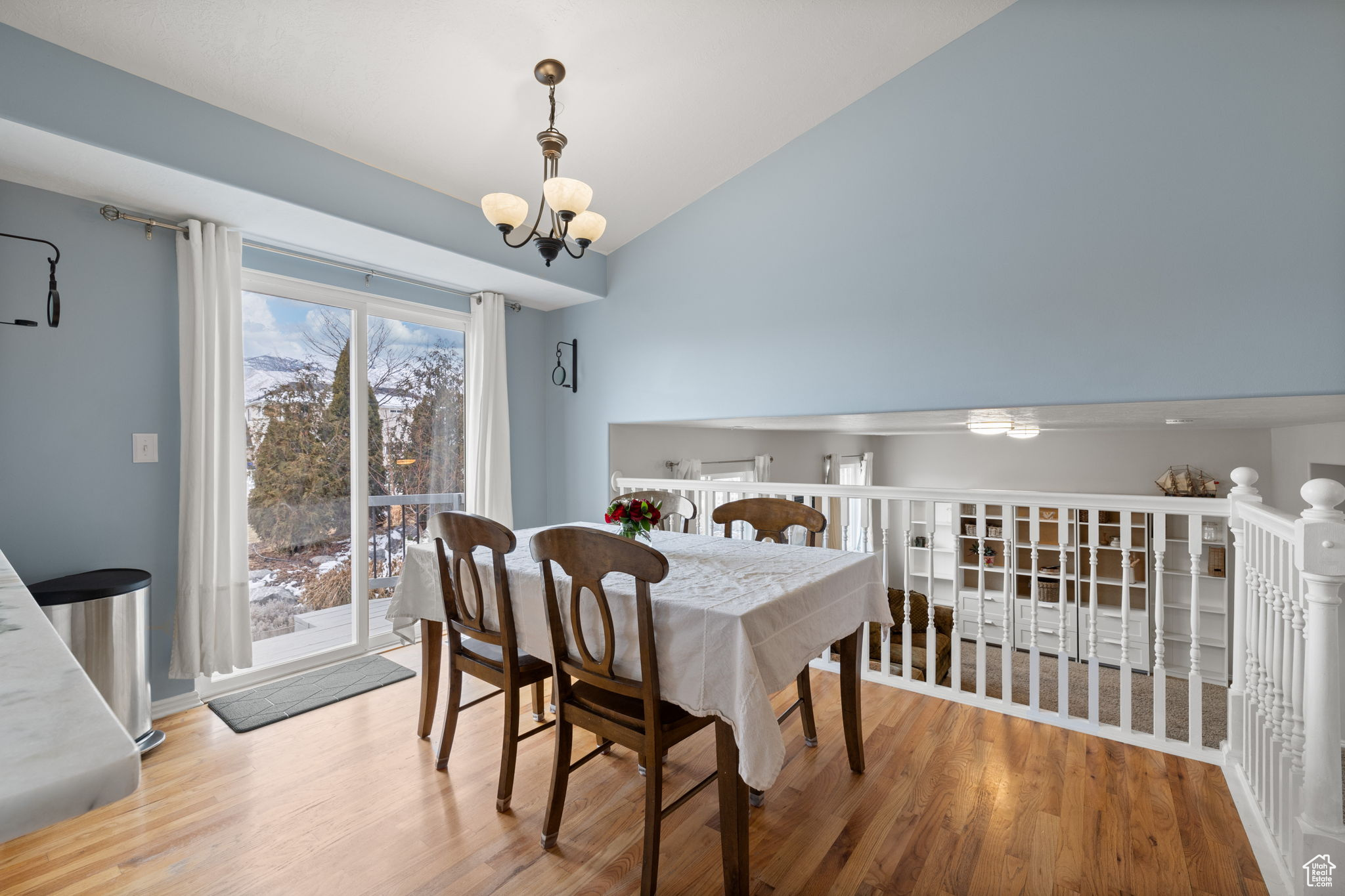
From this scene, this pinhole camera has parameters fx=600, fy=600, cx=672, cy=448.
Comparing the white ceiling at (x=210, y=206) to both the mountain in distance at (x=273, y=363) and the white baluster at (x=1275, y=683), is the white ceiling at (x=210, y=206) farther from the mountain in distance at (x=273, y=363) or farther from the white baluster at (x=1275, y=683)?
the white baluster at (x=1275, y=683)

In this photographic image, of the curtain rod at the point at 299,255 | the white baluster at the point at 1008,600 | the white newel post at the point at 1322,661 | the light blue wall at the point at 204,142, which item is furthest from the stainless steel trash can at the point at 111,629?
the white newel post at the point at 1322,661

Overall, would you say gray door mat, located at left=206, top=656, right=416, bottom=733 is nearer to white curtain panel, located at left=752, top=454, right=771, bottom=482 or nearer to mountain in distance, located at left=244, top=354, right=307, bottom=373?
mountain in distance, located at left=244, top=354, right=307, bottom=373

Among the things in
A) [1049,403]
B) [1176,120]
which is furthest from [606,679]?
[1176,120]

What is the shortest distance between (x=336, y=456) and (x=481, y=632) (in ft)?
5.79

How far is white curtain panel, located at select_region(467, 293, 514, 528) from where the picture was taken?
3.77 meters

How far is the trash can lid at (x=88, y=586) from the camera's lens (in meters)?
2.12

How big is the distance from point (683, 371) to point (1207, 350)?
92.0 inches

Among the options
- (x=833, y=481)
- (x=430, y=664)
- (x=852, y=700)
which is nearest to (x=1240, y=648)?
(x=852, y=700)

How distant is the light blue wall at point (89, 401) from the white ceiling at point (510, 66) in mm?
805

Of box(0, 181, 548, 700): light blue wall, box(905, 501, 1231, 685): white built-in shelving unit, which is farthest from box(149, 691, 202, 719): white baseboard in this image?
box(905, 501, 1231, 685): white built-in shelving unit

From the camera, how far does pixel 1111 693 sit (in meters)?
4.97

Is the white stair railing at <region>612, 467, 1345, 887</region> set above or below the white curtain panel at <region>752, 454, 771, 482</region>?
below

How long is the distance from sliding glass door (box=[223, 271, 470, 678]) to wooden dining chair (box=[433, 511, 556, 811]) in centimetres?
106

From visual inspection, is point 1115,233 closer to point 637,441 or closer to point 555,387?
point 637,441
